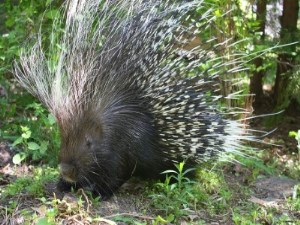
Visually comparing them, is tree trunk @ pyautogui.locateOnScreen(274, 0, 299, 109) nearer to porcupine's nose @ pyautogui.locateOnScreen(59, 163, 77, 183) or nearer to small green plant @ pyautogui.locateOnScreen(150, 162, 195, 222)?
small green plant @ pyautogui.locateOnScreen(150, 162, 195, 222)

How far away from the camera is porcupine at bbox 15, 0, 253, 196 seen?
2887 millimetres

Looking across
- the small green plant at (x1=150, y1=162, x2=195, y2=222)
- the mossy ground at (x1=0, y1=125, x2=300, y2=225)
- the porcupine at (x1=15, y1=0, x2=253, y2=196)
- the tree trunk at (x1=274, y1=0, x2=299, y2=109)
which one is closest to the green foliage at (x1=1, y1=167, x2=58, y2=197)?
the mossy ground at (x1=0, y1=125, x2=300, y2=225)

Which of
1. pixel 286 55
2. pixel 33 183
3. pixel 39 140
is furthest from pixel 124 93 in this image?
pixel 286 55

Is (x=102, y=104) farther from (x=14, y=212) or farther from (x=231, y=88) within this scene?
(x=231, y=88)

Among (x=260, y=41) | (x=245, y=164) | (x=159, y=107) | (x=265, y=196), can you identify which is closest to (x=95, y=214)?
(x=159, y=107)

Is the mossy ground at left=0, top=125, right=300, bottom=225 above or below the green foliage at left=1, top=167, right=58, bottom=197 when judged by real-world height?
below

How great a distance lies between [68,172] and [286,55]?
3.30 meters

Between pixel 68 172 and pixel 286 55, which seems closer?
pixel 68 172

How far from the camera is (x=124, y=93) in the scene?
10.1ft

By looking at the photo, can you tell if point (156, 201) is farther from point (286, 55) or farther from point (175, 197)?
point (286, 55)

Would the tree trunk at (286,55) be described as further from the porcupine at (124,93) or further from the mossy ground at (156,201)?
the porcupine at (124,93)

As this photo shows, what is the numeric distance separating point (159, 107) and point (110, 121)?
0.32 metres

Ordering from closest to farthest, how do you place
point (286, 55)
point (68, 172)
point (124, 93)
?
point (68, 172), point (124, 93), point (286, 55)

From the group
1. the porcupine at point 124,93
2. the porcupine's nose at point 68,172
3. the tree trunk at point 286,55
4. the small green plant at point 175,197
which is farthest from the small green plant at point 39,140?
the tree trunk at point 286,55
